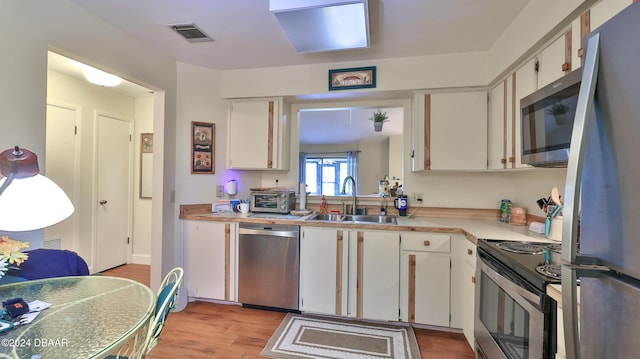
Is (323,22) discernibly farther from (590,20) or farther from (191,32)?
(590,20)

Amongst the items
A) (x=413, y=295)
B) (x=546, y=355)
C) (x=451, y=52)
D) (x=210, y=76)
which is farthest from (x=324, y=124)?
(x=546, y=355)

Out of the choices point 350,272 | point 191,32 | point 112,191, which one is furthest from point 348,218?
point 112,191

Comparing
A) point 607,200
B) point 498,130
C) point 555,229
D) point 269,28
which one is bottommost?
point 555,229

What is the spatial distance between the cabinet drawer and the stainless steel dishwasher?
3.11ft

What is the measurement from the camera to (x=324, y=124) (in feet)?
16.3

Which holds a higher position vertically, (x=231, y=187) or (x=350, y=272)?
(x=231, y=187)

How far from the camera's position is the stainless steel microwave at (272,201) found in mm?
2812

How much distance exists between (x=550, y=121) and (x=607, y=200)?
35.3 inches

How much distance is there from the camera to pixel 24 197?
1.11 metres

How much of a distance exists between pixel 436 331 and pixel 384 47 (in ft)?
8.08

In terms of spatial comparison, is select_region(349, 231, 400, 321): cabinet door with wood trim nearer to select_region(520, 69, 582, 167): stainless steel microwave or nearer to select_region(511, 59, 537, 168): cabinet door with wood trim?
select_region(511, 59, 537, 168): cabinet door with wood trim

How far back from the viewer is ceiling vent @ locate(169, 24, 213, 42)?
6.85ft

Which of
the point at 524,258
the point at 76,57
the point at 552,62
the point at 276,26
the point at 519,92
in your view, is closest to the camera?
the point at 524,258

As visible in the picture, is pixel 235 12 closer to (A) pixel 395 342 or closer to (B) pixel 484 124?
(B) pixel 484 124
